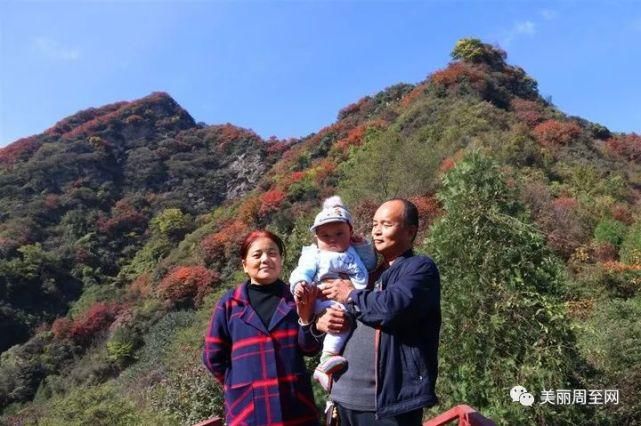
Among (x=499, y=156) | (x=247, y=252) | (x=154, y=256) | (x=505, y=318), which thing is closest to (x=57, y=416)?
(x=505, y=318)

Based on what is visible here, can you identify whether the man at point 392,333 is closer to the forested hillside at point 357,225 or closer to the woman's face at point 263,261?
the woman's face at point 263,261

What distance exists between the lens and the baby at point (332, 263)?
6.70 feet

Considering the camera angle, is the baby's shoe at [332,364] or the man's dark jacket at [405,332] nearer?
the man's dark jacket at [405,332]

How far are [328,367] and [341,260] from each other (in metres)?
0.44

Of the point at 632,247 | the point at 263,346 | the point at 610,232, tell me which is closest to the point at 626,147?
the point at 610,232

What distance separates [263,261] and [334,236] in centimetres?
33

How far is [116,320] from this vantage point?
23641 millimetres

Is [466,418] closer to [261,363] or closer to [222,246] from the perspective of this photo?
[261,363]

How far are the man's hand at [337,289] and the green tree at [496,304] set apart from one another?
4.16 metres

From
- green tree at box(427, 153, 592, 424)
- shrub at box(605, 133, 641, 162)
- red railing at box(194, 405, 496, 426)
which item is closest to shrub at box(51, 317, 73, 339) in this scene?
green tree at box(427, 153, 592, 424)

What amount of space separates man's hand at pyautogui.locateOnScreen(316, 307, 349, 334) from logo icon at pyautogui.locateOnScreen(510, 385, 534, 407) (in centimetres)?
425

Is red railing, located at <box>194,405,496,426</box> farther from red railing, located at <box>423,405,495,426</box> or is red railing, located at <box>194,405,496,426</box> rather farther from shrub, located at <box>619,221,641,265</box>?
shrub, located at <box>619,221,641,265</box>

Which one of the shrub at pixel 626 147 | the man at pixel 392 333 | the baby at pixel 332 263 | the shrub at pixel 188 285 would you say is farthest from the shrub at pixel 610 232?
the man at pixel 392 333

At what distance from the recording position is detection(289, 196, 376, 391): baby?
2041 mm
